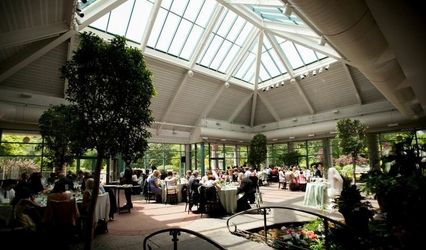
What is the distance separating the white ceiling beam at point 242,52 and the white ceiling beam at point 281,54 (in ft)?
2.52

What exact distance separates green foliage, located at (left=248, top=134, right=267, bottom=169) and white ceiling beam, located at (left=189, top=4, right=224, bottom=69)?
286 inches

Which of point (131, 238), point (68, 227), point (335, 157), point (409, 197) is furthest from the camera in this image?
point (335, 157)

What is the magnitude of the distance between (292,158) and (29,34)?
619 inches

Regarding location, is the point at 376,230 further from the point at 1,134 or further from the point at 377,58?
the point at 1,134

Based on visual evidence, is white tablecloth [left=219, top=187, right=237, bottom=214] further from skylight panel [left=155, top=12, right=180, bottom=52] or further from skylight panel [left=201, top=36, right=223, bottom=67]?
skylight panel [left=201, top=36, right=223, bottom=67]

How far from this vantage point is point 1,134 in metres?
10.6

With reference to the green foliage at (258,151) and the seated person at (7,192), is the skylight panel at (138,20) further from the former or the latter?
the green foliage at (258,151)

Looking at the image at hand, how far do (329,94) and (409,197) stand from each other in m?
13.0

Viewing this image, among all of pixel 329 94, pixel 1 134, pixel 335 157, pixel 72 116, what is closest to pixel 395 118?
pixel 329 94

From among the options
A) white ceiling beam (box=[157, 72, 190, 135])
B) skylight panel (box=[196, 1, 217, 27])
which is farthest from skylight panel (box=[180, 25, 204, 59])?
white ceiling beam (box=[157, 72, 190, 135])

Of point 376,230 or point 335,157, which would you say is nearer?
point 376,230

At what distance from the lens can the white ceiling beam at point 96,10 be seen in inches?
338

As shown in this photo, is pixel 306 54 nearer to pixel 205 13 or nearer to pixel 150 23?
pixel 205 13

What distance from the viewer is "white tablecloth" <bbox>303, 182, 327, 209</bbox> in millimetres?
8133
